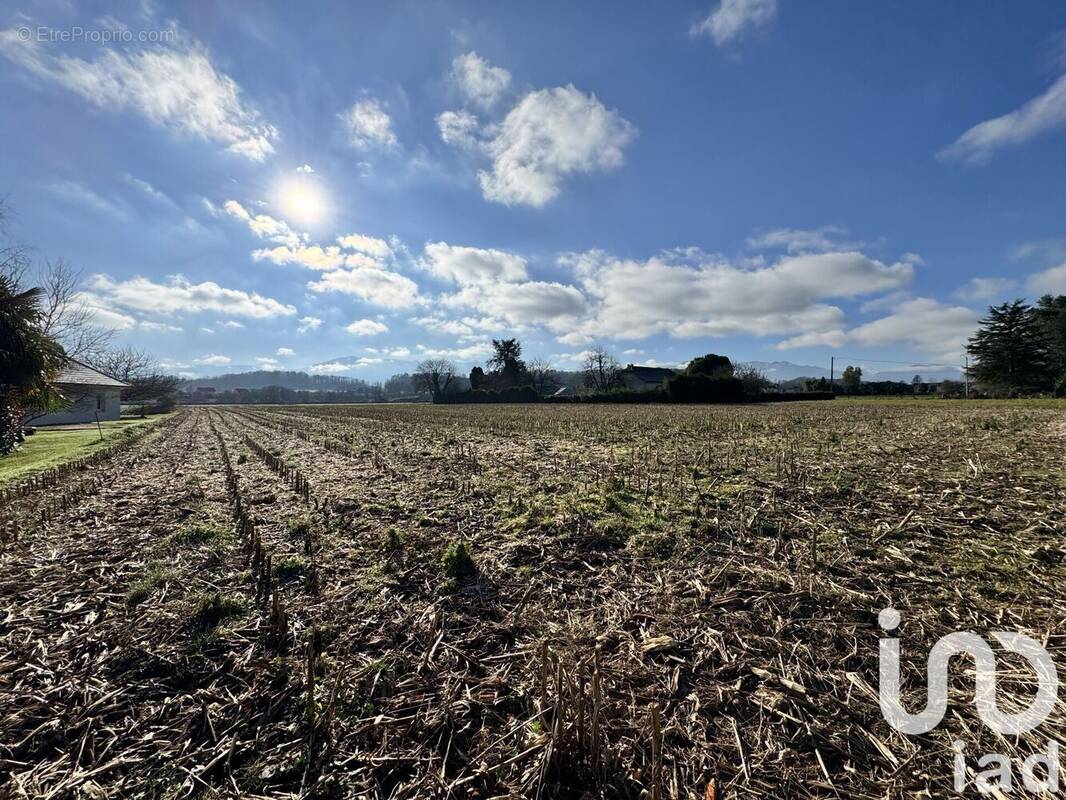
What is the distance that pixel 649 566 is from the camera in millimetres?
4699

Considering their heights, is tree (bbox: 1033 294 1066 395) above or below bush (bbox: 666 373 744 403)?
above

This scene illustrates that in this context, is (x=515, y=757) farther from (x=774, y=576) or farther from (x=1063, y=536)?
(x=1063, y=536)

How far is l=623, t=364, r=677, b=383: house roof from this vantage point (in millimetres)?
79250

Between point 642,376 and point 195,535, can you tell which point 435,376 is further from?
point 195,535

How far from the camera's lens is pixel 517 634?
3.58 metres

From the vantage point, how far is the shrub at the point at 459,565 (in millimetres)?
4625

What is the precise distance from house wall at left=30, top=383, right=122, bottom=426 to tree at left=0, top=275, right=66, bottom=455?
64.9ft

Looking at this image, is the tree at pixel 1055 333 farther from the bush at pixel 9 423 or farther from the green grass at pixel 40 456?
the bush at pixel 9 423

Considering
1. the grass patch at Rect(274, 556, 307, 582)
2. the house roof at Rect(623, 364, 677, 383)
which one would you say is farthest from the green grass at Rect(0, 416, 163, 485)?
the house roof at Rect(623, 364, 677, 383)

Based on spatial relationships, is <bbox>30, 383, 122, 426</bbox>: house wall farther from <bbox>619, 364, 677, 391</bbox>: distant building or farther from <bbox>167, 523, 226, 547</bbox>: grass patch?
<bbox>619, 364, 677, 391</bbox>: distant building

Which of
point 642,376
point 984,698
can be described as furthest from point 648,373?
point 984,698

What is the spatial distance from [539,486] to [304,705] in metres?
5.66

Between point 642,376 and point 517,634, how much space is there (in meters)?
79.3

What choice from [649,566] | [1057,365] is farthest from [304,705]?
[1057,365]
